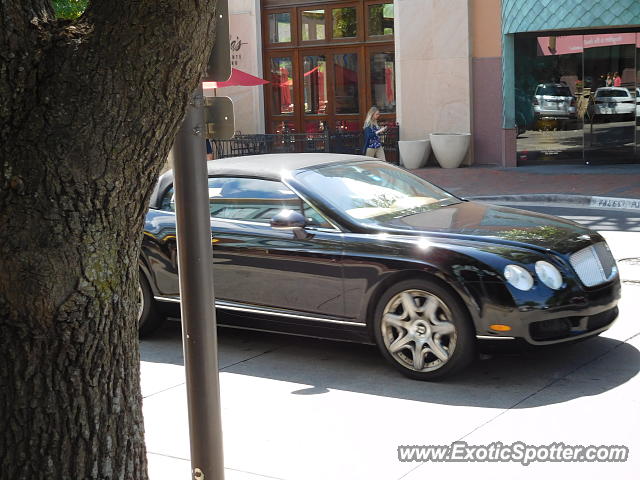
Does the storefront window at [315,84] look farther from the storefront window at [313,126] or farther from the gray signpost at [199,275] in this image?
the gray signpost at [199,275]

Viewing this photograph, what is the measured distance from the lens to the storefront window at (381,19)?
24.7 metres

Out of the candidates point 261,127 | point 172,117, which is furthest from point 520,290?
point 261,127

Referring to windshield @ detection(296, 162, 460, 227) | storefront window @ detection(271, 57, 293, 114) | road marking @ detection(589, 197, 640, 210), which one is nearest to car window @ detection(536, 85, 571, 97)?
A: road marking @ detection(589, 197, 640, 210)

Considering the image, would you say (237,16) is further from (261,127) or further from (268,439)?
(268,439)

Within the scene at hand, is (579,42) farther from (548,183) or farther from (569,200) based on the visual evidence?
(569,200)

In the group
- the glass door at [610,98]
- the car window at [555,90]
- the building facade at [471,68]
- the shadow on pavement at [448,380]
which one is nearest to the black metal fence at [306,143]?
the building facade at [471,68]

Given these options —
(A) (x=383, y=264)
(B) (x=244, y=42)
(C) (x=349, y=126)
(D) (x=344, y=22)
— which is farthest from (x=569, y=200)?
(B) (x=244, y=42)

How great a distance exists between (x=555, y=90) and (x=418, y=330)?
16133 millimetres

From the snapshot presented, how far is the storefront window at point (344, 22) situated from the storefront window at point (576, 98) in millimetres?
5266

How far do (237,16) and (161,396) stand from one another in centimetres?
2112

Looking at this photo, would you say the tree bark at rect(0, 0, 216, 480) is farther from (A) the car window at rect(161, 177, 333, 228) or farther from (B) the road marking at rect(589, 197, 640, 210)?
(B) the road marking at rect(589, 197, 640, 210)

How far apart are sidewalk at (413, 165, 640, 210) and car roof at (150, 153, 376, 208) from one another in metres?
8.71

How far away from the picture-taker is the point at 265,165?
308 inches

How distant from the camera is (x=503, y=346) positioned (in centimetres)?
641
